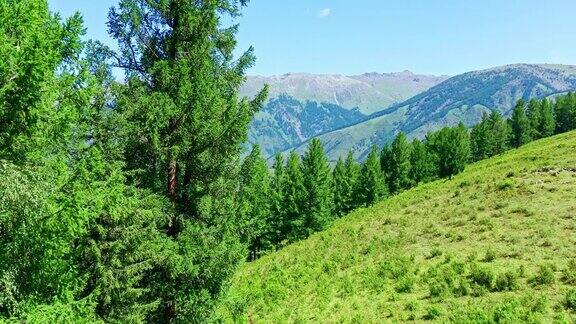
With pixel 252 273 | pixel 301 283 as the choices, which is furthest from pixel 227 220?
pixel 252 273

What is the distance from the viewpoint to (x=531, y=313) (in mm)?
15984

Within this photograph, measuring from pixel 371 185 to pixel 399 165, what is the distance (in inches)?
377

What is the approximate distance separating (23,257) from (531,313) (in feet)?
54.1

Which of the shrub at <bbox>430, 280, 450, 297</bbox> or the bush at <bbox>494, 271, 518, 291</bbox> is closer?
the bush at <bbox>494, 271, 518, 291</bbox>

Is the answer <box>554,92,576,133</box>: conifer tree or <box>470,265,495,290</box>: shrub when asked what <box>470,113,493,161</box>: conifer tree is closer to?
<box>554,92,576,133</box>: conifer tree

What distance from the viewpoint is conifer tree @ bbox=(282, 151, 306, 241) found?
57438 mm

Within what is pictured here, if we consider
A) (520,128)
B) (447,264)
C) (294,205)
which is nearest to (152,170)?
(447,264)

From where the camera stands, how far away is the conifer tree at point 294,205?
57438mm

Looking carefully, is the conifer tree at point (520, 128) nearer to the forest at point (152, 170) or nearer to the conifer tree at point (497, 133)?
the conifer tree at point (497, 133)

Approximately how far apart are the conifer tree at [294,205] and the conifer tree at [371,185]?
47.3 feet

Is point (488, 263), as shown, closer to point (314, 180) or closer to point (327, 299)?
point (327, 299)

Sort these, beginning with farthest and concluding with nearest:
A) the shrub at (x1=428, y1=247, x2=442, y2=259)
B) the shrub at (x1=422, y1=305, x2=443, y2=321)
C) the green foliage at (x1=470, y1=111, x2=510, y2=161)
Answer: the green foliage at (x1=470, y1=111, x2=510, y2=161) → the shrub at (x1=428, y1=247, x2=442, y2=259) → the shrub at (x1=422, y1=305, x2=443, y2=321)

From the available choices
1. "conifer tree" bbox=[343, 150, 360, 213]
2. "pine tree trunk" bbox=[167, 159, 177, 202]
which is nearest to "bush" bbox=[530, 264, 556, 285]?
"pine tree trunk" bbox=[167, 159, 177, 202]

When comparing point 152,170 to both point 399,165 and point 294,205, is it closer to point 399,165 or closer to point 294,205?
point 294,205
